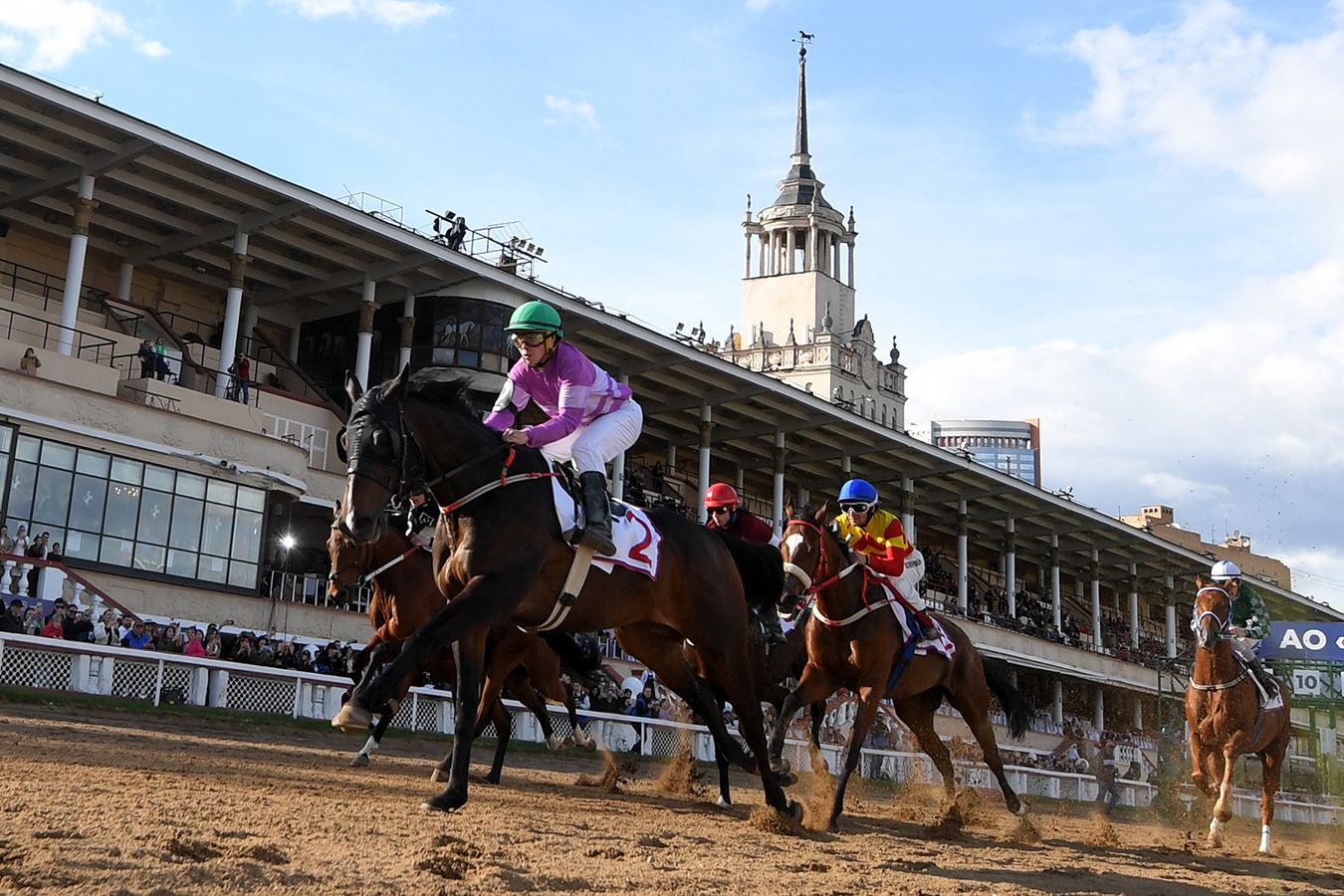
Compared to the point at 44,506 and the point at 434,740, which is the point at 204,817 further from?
the point at 44,506

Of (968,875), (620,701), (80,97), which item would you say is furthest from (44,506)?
(968,875)

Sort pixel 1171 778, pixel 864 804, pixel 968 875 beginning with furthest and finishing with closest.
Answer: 1. pixel 1171 778
2. pixel 864 804
3. pixel 968 875

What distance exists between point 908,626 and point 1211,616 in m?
2.63

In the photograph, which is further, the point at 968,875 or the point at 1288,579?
the point at 1288,579

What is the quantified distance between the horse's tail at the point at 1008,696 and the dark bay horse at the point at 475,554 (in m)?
4.98

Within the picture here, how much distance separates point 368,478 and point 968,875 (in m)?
3.47

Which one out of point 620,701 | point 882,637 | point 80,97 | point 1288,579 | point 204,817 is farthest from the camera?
point 1288,579

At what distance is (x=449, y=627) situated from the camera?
6348 millimetres

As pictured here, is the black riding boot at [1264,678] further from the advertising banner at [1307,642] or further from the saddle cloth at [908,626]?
the advertising banner at [1307,642]

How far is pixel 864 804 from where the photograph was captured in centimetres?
1194

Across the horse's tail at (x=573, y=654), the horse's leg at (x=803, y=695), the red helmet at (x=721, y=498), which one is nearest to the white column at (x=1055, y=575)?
the horse's leg at (x=803, y=695)

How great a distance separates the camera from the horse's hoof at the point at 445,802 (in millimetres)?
6379

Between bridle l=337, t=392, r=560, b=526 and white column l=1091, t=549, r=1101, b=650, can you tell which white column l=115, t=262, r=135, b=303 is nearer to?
bridle l=337, t=392, r=560, b=526

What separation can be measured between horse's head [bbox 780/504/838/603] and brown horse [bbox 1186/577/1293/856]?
338 cm
